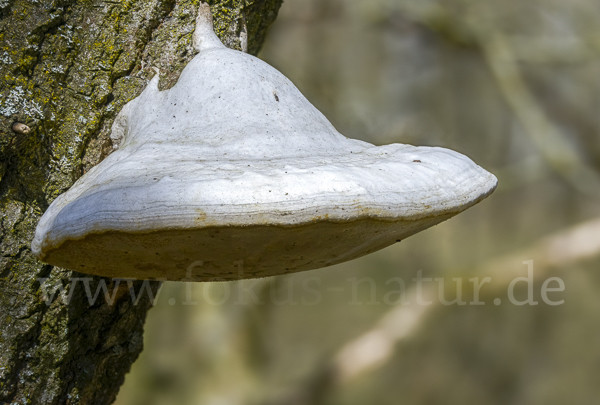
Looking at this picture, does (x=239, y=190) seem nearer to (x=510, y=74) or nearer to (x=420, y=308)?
(x=420, y=308)

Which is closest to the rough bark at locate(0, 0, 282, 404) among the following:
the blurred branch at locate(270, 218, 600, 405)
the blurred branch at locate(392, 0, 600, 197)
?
the blurred branch at locate(270, 218, 600, 405)

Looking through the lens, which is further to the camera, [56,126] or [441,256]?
[441,256]

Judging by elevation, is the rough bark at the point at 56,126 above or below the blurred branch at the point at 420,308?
above

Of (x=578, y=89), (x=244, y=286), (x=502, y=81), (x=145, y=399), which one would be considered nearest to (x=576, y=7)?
(x=578, y=89)

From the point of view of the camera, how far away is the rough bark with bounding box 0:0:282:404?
970 mm

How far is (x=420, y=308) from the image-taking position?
3.95 m

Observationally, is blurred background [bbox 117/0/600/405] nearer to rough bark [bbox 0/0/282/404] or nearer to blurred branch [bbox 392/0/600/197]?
blurred branch [bbox 392/0/600/197]

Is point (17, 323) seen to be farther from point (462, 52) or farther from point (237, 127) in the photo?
point (462, 52)

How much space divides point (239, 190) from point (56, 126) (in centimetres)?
62

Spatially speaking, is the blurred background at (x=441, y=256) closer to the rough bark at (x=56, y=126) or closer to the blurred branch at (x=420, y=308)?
the blurred branch at (x=420, y=308)

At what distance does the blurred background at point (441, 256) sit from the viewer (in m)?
4.27

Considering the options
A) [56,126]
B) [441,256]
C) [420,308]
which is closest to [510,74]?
[420,308]

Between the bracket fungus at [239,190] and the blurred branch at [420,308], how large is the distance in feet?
10.3

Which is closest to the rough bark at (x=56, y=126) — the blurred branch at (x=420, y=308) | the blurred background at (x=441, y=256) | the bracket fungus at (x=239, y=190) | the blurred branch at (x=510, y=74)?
the bracket fungus at (x=239, y=190)
